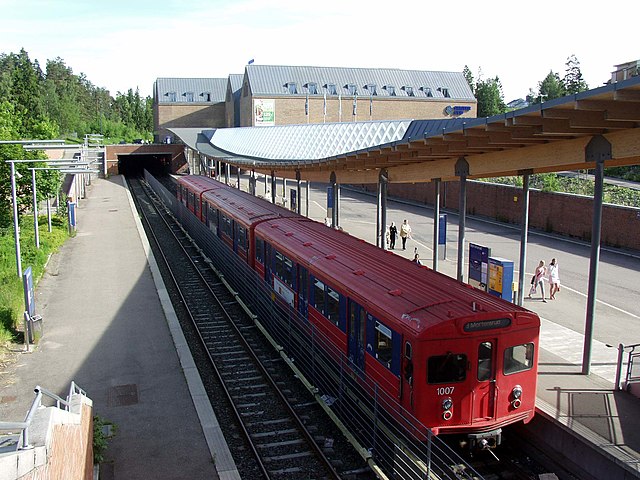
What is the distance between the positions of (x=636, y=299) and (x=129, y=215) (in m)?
29.2

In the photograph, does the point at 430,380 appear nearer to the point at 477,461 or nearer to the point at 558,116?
the point at 477,461

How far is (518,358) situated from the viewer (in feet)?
31.4

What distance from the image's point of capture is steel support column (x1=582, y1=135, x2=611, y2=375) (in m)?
11.0

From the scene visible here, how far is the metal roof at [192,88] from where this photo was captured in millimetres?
90500

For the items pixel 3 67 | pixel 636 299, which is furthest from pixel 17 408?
pixel 3 67

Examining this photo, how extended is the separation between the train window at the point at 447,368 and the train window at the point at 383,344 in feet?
2.60

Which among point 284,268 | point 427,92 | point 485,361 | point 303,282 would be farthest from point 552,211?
point 427,92

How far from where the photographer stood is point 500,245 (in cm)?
2977

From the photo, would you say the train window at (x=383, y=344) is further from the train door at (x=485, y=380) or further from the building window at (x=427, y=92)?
the building window at (x=427, y=92)

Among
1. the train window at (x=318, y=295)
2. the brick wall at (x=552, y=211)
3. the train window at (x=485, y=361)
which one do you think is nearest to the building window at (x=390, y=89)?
the brick wall at (x=552, y=211)

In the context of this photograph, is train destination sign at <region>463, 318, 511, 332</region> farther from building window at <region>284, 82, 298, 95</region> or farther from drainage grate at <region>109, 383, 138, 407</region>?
building window at <region>284, 82, 298, 95</region>

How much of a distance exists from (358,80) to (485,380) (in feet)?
236

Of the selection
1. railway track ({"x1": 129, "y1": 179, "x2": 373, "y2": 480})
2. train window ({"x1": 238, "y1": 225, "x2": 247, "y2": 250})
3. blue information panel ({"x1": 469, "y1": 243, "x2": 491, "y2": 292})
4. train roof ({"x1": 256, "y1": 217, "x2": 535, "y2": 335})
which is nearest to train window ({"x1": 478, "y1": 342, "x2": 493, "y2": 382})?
train roof ({"x1": 256, "y1": 217, "x2": 535, "y2": 335})

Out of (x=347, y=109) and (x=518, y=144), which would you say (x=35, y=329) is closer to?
(x=518, y=144)
